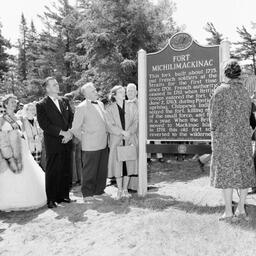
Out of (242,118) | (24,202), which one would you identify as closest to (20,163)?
(24,202)

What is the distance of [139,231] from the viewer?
179 inches

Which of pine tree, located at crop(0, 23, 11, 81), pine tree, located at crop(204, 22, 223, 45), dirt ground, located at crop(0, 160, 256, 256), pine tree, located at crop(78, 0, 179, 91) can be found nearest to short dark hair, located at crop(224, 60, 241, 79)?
dirt ground, located at crop(0, 160, 256, 256)

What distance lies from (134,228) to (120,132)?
2.13 m

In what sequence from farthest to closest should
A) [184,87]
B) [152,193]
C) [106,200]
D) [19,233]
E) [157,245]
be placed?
[152,193], [106,200], [184,87], [19,233], [157,245]

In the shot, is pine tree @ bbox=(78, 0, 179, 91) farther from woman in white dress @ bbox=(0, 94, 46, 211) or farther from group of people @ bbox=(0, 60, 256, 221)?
woman in white dress @ bbox=(0, 94, 46, 211)

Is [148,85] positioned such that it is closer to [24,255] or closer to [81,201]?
[81,201]

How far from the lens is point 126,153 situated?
254 inches

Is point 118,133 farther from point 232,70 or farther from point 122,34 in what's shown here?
point 122,34

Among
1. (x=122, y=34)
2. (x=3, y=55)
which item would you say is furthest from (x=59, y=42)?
(x=122, y=34)

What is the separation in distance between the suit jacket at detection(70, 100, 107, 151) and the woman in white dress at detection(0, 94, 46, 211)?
38.4 inches

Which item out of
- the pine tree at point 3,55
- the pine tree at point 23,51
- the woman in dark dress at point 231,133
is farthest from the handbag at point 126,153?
the pine tree at point 23,51

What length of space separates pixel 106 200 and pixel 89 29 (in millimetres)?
8795

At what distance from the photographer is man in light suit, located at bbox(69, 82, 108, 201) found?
654 centimetres

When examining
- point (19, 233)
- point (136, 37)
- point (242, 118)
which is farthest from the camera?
point (136, 37)
